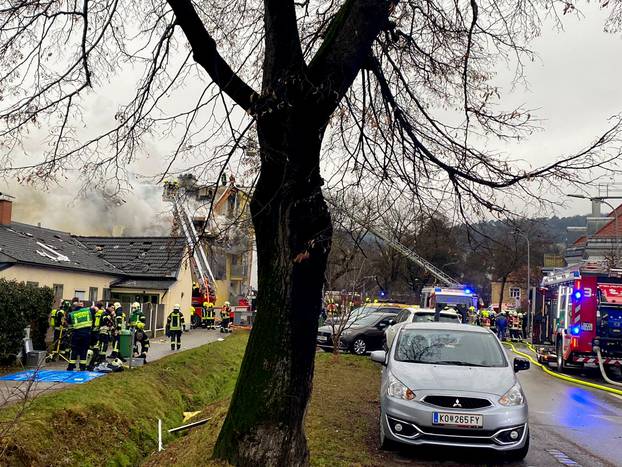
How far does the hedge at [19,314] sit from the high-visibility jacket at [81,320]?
1.38m

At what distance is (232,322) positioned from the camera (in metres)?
32.8

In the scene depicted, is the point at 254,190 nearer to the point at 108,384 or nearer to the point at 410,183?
the point at 410,183

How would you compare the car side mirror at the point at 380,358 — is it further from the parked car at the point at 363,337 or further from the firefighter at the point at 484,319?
the firefighter at the point at 484,319

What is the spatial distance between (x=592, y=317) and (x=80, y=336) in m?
13.5

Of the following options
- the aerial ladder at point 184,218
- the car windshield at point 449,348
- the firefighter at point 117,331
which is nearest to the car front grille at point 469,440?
the car windshield at point 449,348

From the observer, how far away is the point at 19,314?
1520 centimetres

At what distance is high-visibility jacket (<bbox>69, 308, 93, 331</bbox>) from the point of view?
14.7 meters

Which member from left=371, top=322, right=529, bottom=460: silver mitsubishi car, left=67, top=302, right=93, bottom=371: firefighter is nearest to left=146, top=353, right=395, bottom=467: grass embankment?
left=371, top=322, right=529, bottom=460: silver mitsubishi car

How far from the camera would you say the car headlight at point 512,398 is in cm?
718

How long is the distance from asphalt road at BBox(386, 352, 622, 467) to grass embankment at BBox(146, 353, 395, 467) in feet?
1.94

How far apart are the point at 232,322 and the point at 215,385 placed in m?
16.8

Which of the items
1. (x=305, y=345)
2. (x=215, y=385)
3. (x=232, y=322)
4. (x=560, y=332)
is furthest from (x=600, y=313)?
(x=232, y=322)

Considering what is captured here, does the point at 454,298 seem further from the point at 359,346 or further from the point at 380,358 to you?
the point at 380,358

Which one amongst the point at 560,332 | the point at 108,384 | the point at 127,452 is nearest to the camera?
the point at 127,452
